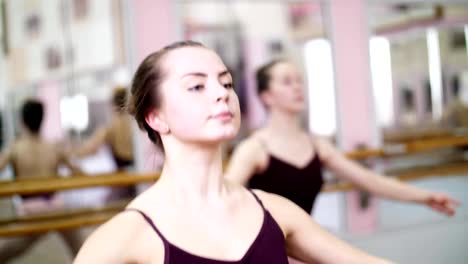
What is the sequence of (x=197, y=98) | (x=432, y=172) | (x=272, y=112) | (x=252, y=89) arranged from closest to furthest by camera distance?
(x=197, y=98), (x=272, y=112), (x=252, y=89), (x=432, y=172)

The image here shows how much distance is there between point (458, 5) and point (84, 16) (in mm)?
2752

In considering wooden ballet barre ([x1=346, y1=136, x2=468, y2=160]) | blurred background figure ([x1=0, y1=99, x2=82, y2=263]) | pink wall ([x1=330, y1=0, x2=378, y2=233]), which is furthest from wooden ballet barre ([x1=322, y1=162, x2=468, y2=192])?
blurred background figure ([x1=0, y1=99, x2=82, y2=263])

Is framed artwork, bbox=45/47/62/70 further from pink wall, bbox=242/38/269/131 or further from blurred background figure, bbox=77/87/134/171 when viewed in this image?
pink wall, bbox=242/38/269/131

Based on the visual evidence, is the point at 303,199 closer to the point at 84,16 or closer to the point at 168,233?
the point at 168,233

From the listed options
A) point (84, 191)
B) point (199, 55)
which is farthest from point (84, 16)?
point (199, 55)

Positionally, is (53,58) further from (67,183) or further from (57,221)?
(57,221)

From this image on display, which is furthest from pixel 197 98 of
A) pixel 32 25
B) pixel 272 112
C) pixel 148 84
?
pixel 32 25

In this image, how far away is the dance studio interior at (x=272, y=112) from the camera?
2.27 m

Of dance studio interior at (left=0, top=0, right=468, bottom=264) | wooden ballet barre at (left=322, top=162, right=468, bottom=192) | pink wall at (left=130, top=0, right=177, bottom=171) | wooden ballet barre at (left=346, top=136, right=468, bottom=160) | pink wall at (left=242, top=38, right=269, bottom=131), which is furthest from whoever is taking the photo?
wooden ballet barre at (left=322, top=162, right=468, bottom=192)

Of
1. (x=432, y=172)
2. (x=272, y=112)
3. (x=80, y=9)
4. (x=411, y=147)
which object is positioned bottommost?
(x=432, y=172)

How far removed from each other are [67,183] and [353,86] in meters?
1.97

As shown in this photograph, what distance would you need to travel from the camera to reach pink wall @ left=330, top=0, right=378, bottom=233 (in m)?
3.61

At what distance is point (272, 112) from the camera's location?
223 centimetres

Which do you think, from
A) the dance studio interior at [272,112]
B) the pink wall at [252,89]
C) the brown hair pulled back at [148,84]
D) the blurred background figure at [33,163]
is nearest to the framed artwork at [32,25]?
the dance studio interior at [272,112]
